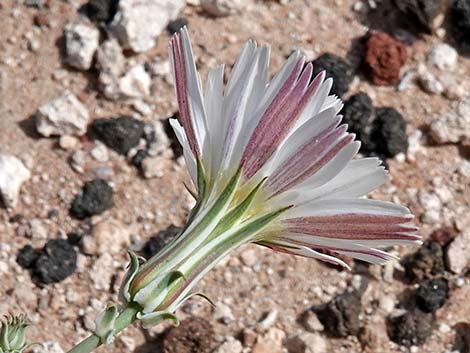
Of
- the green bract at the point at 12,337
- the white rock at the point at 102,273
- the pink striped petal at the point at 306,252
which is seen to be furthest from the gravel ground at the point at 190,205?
the pink striped petal at the point at 306,252

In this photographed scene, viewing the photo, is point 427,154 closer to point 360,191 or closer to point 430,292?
point 430,292

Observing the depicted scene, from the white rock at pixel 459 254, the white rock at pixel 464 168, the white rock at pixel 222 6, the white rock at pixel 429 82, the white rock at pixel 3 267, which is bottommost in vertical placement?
the white rock at pixel 3 267

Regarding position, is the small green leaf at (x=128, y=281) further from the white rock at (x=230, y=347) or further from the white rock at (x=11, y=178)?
the white rock at (x=11, y=178)

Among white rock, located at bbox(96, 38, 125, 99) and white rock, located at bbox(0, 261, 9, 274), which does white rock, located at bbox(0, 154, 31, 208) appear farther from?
white rock, located at bbox(96, 38, 125, 99)

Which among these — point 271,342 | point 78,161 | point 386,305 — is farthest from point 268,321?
point 78,161

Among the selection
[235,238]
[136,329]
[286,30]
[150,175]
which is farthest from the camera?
[286,30]

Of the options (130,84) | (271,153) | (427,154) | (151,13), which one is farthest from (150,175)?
(271,153)

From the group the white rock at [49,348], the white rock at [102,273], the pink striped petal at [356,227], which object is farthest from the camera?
the white rock at [102,273]
